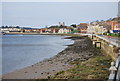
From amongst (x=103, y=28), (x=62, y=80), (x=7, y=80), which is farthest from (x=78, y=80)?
(x=103, y=28)

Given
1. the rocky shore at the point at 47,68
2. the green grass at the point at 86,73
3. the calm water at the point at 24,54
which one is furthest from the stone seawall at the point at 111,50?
the calm water at the point at 24,54

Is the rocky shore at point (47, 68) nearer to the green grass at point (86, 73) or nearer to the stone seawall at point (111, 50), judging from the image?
the green grass at point (86, 73)

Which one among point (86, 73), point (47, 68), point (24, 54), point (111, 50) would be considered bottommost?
point (24, 54)

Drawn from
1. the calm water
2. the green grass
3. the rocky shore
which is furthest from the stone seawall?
the calm water

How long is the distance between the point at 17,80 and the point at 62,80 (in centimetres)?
358

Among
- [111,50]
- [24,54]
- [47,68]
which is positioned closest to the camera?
[47,68]

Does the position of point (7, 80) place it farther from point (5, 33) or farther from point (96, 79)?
point (5, 33)

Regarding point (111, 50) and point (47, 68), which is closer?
point (47, 68)

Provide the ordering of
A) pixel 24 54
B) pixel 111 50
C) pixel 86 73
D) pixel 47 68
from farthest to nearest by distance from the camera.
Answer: pixel 24 54 → pixel 111 50 → pixel 47 68 → pixel 86 73

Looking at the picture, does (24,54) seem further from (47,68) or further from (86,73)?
(86,73)

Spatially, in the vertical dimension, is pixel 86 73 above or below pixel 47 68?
above

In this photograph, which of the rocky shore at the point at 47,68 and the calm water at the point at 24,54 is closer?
the rocky shore at the point at 47,68

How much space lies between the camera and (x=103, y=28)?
10306 cm

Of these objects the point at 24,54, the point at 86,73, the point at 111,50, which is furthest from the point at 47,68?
the point at 24,54
